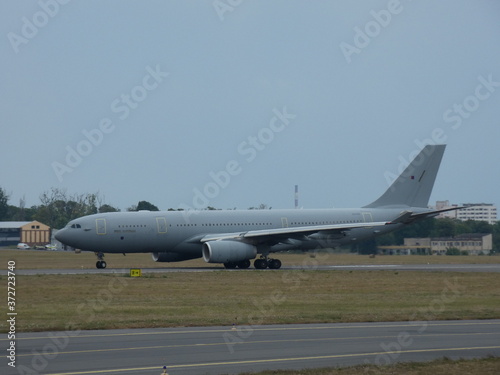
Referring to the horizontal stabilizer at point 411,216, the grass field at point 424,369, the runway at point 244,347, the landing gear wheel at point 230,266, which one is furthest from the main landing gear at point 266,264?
the grass field at point 424,369

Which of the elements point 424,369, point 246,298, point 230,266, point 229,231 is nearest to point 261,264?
point 230,266

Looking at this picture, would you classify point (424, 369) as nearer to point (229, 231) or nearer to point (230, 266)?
point (230, 266)

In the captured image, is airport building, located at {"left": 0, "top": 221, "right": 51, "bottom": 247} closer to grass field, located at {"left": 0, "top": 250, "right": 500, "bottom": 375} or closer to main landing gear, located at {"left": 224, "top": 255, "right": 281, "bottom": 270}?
main landing gear, located at {"left": 224, "top": 255, "right": 281, "bottom": 270}

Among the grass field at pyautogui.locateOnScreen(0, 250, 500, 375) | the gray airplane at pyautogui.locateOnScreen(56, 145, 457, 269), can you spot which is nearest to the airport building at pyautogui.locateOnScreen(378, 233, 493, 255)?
the gray airplane at pyautogui.locateOnScreen(56, 145, 457, 269)

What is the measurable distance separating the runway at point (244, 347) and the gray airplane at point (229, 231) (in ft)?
88.7

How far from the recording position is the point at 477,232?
125 metres

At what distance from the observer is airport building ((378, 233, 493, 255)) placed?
9506 centimetres

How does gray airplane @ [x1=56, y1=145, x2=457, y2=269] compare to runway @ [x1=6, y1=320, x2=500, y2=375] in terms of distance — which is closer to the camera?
runway @ [x1=6, y1=320, x2=500, y2=375]

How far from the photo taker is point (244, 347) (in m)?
18.4

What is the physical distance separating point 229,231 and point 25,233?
8153 cm

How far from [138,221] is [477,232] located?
84.4 metres

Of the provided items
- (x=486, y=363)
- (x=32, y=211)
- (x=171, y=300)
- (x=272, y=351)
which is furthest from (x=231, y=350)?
(x=32, y=211)

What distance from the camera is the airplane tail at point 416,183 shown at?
2235 inches

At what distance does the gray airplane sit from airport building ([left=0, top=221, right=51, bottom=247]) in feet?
246
